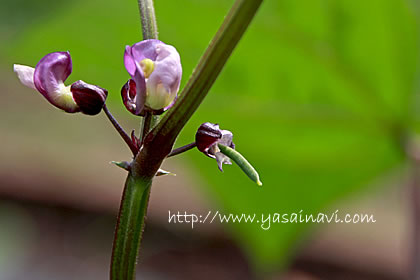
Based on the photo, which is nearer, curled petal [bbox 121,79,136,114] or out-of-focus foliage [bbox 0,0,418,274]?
curled petal [bbox 121,79,136,114]

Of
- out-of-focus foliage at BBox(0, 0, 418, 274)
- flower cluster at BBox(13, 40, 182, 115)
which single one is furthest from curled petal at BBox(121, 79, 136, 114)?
out-of-focus foliage at BBox(0, 0, 418, 274)

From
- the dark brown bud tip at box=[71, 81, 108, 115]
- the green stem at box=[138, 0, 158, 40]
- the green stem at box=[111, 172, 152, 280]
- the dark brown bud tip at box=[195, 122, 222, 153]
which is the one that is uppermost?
the green stem at box=[138, 0, 158, 40]

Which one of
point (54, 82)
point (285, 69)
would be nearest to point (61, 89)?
point (54, 82)

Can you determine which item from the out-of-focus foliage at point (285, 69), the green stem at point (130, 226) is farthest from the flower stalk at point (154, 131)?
the out-of-focus foliage at point (285, 69)

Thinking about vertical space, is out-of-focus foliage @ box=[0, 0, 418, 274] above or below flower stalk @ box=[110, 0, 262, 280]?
above

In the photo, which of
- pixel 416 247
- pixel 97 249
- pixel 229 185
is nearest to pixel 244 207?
pixel 229 185

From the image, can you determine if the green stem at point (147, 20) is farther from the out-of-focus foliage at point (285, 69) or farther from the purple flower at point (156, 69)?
the out-of-focus foliage at point (285, 69)

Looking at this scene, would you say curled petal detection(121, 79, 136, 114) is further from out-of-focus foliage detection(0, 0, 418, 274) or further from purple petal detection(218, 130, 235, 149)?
Result: out-of-focus foliage detection(0, 0, 418, 274)
